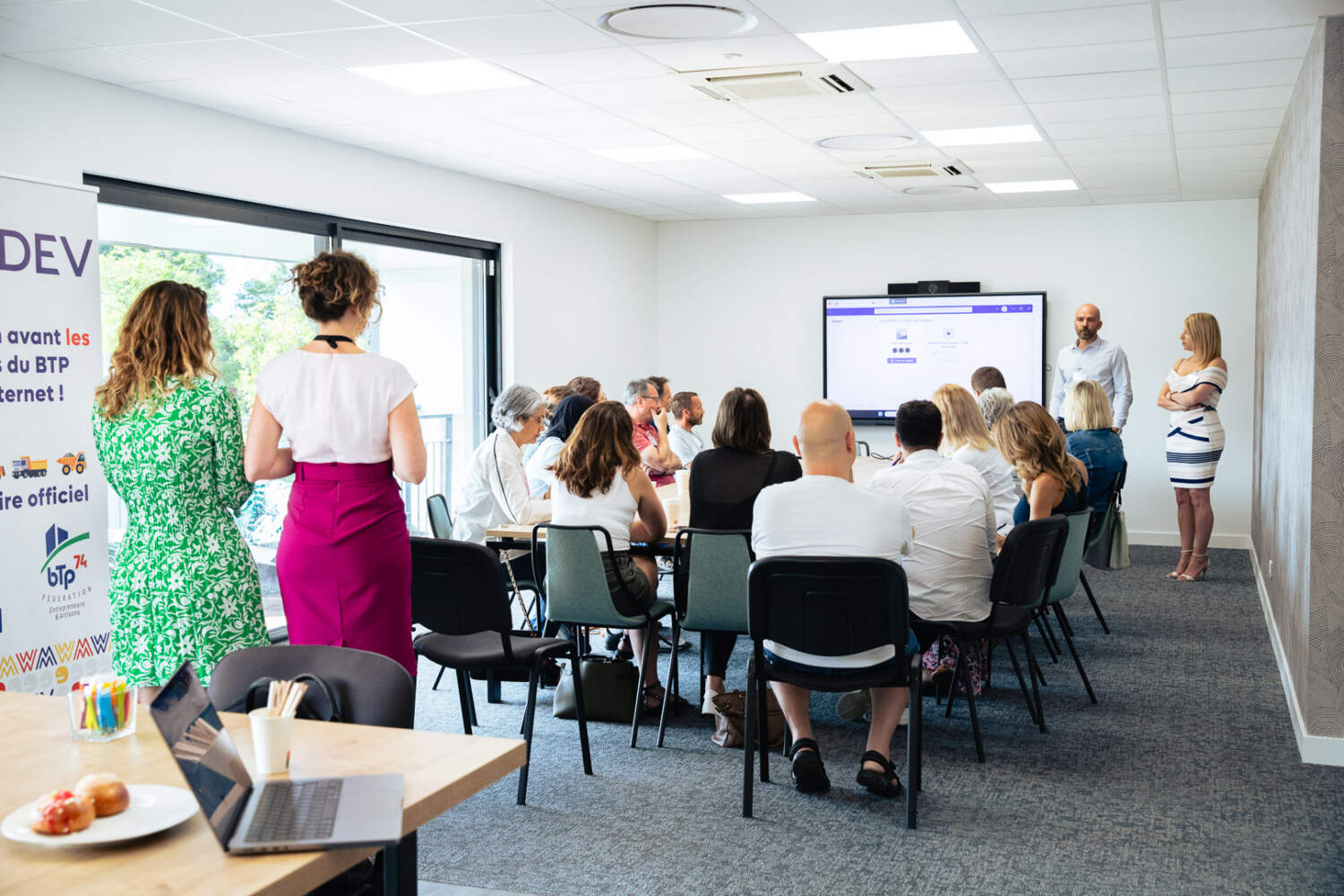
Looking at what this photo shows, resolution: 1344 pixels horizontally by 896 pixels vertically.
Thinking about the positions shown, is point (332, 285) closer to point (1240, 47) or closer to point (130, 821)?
point (130, 821)

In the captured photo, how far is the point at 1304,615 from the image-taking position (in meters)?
4.34

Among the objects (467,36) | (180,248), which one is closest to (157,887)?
(467,36)

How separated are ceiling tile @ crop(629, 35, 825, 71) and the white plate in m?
3.66

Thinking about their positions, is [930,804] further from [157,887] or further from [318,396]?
[157,887]

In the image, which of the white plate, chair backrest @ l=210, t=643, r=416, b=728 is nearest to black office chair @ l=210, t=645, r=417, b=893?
chair backrest @ l=210, t=643, r=416, b=728

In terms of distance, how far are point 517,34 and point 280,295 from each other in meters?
2.80

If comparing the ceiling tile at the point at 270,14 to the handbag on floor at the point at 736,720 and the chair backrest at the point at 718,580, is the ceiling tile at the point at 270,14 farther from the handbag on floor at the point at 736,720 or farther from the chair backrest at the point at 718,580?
the handbag on floor at the point at 736,720

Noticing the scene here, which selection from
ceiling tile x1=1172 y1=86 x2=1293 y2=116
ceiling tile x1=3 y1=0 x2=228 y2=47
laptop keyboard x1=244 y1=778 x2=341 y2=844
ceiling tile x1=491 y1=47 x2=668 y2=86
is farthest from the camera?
ceiling tile x1=1172 y1=86 x2=1293 y2=116

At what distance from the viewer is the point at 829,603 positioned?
3.48 m

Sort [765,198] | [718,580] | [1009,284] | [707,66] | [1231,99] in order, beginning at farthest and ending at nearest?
[1009,284]
[765,198]
[1231,99]
[707,66]
[718,580]

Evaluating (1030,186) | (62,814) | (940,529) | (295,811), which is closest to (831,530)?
(940,529)

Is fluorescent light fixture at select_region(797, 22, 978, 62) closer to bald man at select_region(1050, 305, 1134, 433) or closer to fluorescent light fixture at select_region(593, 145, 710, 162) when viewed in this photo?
fluorescent light fixture at select_region(593, 145, 710, 162)

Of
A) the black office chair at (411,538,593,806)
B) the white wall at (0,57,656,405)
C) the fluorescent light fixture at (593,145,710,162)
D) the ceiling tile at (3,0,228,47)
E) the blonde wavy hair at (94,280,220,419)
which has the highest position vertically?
the fluorescent light fixture at (593,145,710,162)

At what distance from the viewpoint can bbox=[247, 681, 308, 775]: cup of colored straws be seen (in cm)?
177
